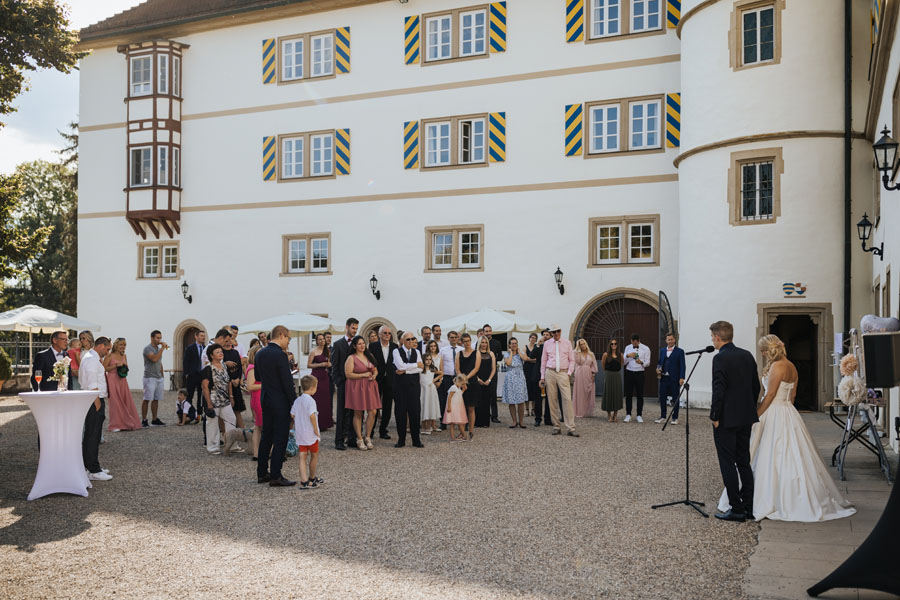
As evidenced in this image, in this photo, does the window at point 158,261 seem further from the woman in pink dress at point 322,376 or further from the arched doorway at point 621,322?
the woman in pink dress at point 322,376

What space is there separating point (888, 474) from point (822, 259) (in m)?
9.05

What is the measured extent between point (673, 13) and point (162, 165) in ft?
51.8

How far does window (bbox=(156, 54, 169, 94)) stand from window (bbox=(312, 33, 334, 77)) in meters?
5.00

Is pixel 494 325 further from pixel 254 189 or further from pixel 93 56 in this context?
pixel 93 56

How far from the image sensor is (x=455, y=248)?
23.2 meters

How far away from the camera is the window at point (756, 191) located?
715 inches

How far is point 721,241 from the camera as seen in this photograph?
18.5 m

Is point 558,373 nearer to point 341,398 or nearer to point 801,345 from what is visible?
point 341,398

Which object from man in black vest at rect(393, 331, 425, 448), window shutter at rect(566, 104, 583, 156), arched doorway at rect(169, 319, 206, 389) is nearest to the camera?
man in black vest at rect(393, 331, 425, 448)

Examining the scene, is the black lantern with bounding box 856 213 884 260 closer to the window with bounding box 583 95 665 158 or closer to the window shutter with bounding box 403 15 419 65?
the window with bounding box 583 95 665 158

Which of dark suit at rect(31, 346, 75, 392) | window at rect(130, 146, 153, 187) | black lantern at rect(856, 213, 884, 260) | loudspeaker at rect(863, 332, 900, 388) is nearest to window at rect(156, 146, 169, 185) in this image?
window at rect(130, 146, 153, 187)

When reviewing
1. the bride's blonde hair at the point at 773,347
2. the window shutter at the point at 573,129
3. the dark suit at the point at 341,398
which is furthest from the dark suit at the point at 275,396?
the window shutter at the point at 573,129

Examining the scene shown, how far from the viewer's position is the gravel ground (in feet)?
19.0

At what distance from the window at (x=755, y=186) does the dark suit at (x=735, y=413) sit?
36.5ft
